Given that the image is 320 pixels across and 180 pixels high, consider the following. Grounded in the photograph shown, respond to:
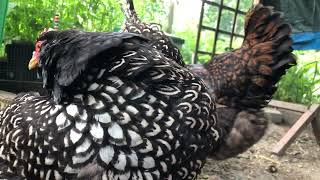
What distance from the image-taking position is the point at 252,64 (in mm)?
3227

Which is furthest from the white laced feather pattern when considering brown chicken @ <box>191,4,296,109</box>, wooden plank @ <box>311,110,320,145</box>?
wooden plank @ <box>311,110,320,145</box>

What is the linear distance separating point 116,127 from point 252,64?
195cm

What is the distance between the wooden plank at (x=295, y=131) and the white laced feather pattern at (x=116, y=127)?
7.73 ft

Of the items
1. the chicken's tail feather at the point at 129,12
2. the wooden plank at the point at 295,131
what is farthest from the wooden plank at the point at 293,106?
the chicken's tail feather at the point at 129,12

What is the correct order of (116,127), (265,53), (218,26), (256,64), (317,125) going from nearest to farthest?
(116,127) → (265,53) → (256,64) → (317,125) → (218,26)

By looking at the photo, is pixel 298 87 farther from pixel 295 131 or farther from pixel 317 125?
pixel 295 131

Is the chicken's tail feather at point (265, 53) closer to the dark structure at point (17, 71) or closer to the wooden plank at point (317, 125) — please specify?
the wooden plank at point (317, 125)

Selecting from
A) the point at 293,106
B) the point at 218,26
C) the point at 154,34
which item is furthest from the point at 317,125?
the point at 218,26

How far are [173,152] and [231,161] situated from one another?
7.78 feet

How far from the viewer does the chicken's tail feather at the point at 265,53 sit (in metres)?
2.93

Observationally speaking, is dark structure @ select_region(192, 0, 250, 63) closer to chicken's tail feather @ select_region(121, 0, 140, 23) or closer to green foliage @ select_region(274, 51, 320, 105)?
green foliage @ select_region(274, 51, 320, 105)

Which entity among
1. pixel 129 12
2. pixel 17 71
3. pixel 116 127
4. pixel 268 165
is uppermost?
pixel 129 12

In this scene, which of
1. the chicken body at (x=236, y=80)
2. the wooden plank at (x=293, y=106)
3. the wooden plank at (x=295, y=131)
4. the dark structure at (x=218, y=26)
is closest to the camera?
the chicken body at (x=236, y=80)

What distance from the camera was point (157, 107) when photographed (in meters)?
1.65
